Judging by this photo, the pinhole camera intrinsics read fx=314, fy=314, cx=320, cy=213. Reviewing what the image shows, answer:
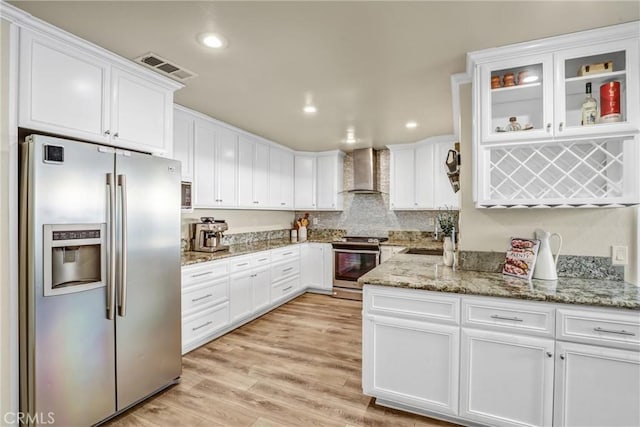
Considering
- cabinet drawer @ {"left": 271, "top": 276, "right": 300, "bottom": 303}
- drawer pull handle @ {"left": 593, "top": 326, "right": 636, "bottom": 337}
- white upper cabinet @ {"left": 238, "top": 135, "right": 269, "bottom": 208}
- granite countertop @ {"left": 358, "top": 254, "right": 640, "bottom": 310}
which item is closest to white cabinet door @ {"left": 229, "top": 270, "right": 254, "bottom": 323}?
cabinet drawer @ {"left": 271, "top": 276, "right": 300, "bottom": 303}

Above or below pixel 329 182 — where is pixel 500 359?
below

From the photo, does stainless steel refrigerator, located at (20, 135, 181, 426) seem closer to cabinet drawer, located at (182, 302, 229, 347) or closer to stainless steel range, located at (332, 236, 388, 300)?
cabinet drawer, located at (182, 302, 229, 347)

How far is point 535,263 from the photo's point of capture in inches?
81.4

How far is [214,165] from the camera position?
3686 millimetres

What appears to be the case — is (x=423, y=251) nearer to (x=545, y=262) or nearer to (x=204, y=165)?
(x=545, y=262)

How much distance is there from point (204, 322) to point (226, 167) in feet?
5.97

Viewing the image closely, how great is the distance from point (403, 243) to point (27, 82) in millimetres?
4433

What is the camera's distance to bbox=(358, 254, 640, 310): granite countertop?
1.64 metres

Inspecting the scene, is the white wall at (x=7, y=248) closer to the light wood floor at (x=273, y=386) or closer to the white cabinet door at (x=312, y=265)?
the light wood floor at (x=273, y=386)

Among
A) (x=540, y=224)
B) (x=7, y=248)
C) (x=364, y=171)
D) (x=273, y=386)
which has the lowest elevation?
(x=273, y=386)

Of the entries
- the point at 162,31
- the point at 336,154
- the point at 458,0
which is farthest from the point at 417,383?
the point at 336,154

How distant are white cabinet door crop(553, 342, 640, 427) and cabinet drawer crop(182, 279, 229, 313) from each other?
2750mm

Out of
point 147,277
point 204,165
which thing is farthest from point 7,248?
point 204,165

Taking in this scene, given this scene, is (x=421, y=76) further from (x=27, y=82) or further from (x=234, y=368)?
(x=234, y=368)
